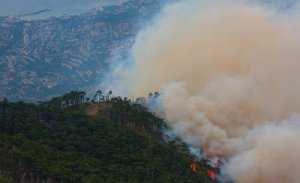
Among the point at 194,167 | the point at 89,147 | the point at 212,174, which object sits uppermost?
the point at 89,147

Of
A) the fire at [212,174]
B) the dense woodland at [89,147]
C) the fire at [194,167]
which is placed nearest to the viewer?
the dense woodland at [89,147]

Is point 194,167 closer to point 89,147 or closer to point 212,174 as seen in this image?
point 212,174

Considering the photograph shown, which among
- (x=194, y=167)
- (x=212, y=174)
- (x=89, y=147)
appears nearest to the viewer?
(x=89, y=147)

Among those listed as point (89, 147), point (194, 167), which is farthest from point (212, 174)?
point (89, 147)

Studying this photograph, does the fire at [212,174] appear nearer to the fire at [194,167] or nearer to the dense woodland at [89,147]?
the dense woodland at [89,147]

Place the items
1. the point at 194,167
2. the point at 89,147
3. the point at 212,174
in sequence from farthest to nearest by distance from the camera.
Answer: the point at 212,174 < the point at 194,167 < the point at 89,147

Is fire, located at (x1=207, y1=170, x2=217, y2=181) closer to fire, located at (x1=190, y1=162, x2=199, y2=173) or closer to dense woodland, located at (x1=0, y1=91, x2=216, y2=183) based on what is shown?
dense woodland, located at (x1=0, y1=91, x2=216, y2=183)

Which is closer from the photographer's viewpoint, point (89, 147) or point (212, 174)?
point (89, 147)

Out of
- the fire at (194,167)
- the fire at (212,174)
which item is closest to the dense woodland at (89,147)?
the fire at (194,167)

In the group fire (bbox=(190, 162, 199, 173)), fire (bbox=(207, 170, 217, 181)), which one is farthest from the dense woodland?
fire (bbox=(207, 170, 217, 181))
